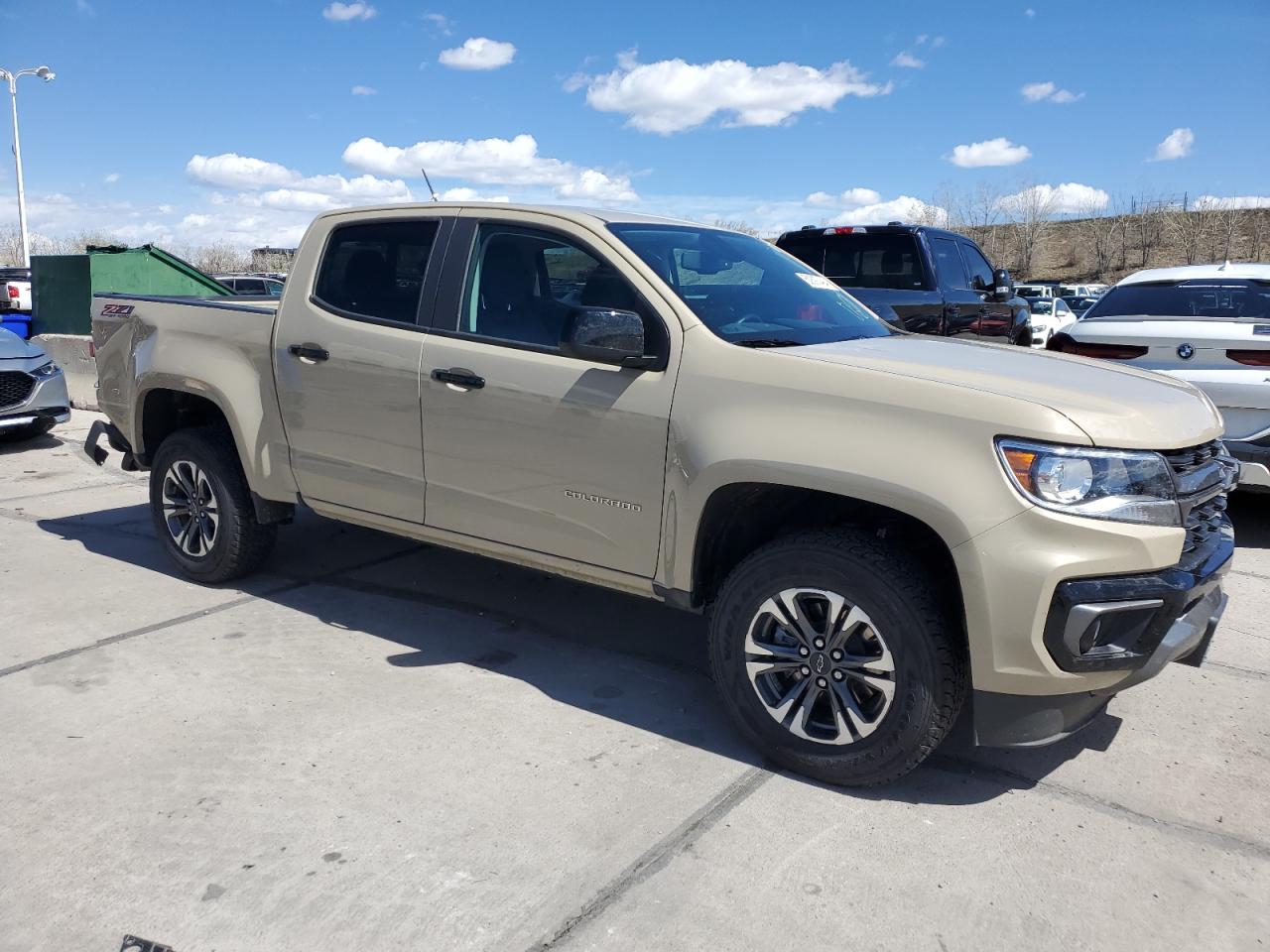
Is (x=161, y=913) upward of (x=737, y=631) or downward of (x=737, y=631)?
downward

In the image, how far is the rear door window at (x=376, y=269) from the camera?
14.5 feet

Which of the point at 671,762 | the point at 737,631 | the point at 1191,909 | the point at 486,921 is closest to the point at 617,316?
the point at 737,631

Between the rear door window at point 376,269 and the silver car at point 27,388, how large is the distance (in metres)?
5.67

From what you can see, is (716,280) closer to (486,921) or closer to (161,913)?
(486,921)

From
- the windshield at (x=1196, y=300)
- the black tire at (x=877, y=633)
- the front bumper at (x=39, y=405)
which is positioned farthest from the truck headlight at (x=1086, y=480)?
the front bumper at (x=39, y=405)

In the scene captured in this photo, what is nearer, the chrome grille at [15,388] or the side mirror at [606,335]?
the side mirror at [606,335]

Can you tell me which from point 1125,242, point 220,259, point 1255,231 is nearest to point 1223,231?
point 1255,231

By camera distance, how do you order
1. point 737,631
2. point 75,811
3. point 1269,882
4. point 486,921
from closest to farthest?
point 486,921, point 1269,882, point 75,811, point 737,631

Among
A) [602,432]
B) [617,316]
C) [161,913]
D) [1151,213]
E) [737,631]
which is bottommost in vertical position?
[161,913]

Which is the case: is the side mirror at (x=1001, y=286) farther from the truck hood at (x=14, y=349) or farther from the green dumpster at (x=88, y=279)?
the truck hood at (x=14, y=349)

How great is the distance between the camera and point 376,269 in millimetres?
4586

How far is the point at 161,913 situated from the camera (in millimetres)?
2688

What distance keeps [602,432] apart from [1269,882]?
8.06 ft

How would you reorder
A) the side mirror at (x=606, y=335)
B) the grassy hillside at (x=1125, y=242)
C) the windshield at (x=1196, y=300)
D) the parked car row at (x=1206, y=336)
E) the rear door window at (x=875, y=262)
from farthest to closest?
1. the grassy hillside at (x=1125, y=242)
2. the rear door window at (x=875, y=262)
3. the windshield at (x=1196, y=300)
4. the parked car row at (x=1206, y=336)
5. the side mirror at (x=606, y=335)
